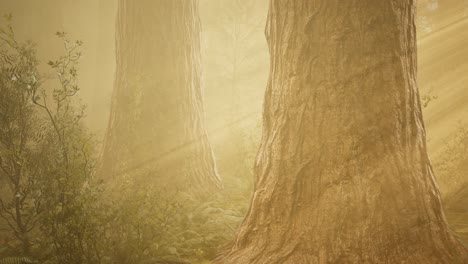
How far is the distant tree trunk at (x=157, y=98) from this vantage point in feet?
18.2

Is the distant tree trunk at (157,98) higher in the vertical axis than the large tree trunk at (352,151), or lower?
higher

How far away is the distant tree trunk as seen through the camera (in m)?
5.54

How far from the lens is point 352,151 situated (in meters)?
2.53

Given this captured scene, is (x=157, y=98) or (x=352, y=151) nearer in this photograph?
(x=352, y=151)

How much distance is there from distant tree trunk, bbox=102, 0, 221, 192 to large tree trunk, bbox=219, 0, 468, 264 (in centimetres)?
294

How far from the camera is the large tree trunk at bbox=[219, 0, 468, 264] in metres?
2.46

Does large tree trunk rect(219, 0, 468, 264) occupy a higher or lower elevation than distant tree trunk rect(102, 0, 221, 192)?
lower

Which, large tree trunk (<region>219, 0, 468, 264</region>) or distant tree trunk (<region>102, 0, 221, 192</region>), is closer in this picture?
large tree trunk (<region>219, 0, 468, 264</region>)

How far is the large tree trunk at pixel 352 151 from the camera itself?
246 centimetres

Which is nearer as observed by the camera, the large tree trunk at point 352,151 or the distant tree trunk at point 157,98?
the large tree trunk at point 352,151

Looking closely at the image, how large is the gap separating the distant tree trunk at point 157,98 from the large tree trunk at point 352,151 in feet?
9.65

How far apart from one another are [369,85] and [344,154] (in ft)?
1.76

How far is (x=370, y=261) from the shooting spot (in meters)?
2.42

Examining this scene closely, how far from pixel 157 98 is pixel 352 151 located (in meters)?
3.87
